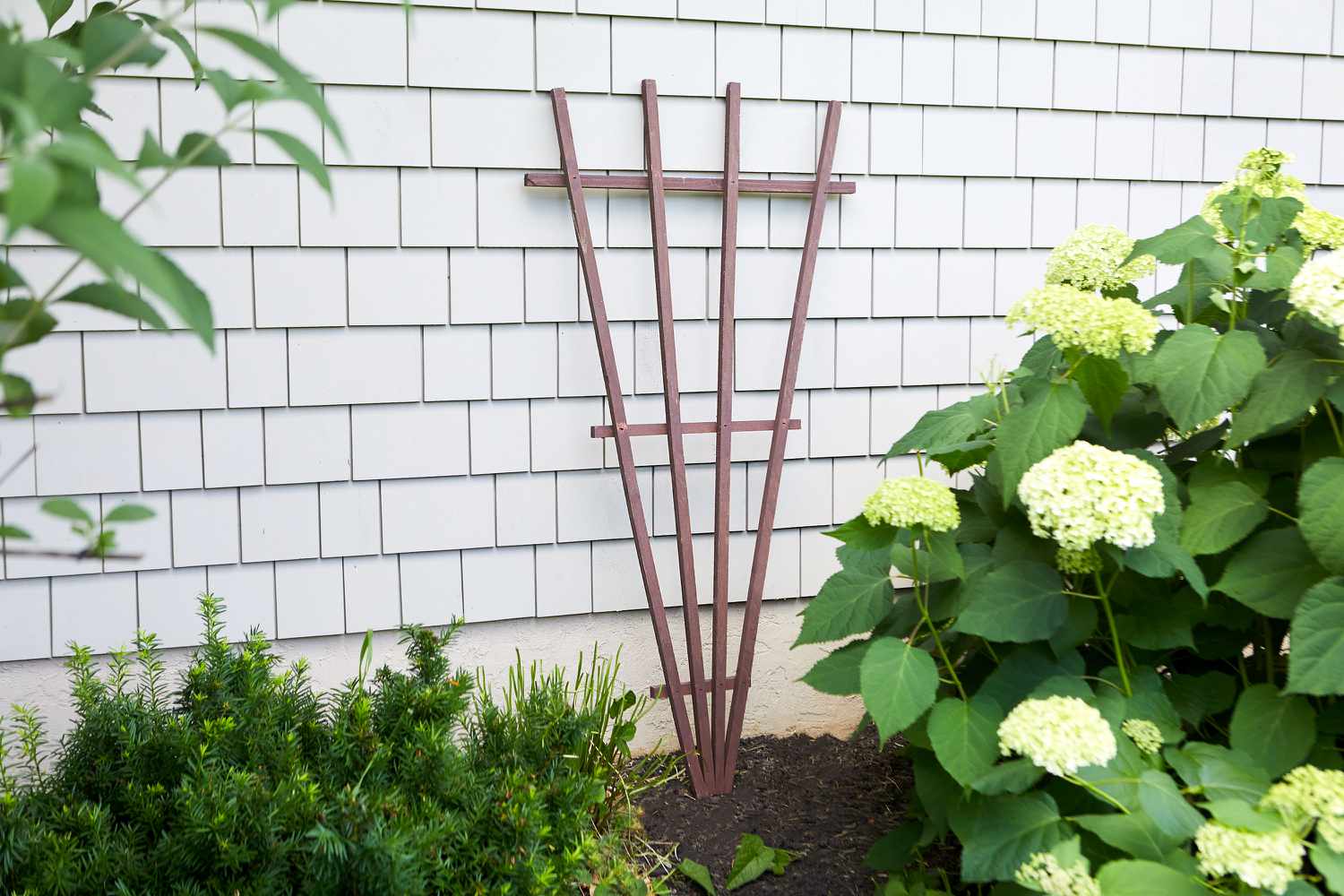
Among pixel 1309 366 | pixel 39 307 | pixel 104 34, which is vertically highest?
pixel 104 34

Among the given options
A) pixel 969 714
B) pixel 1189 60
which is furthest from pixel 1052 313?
pixel 1189 60

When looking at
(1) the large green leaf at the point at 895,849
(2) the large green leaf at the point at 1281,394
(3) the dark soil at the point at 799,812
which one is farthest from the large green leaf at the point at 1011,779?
(3) the dark soil at the point at 799,812

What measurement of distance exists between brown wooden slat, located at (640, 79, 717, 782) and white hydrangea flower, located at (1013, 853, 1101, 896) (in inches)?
44.7

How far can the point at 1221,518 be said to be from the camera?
1658 millimetres

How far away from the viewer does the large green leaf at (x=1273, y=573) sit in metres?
1.60

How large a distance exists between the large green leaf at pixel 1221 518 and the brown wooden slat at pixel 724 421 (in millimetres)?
1071

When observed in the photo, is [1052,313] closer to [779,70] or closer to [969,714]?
[969,714]

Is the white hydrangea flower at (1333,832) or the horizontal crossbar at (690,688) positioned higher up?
the white hydrangea flower at (1333,832)

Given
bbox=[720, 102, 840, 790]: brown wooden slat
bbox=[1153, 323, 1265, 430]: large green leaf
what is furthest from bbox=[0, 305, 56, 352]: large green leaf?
bbox=[720, 102, 840, 790]: brown wooden slat

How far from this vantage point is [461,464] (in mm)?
2447

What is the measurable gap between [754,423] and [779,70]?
32.5 inches

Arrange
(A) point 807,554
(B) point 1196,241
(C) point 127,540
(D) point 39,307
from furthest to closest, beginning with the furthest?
(A) point 807,554, (C) point 127,540, (B) point 1196,241, (D) point 39,307

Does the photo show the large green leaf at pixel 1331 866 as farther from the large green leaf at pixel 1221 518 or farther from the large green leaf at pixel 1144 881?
the large green leaf at pixel 1221 518

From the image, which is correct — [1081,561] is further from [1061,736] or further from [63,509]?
[63,509]
